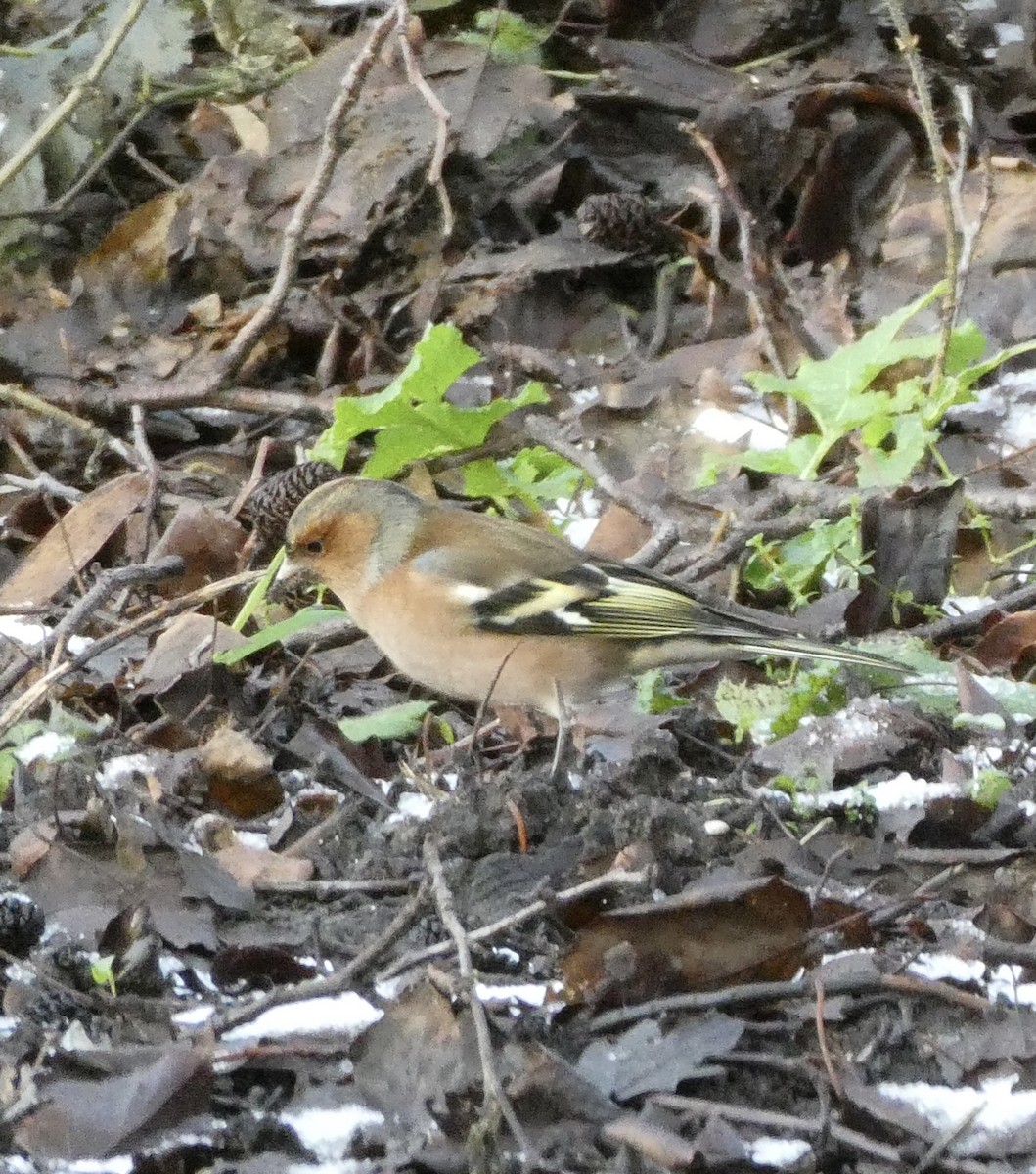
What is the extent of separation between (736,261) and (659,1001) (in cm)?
341

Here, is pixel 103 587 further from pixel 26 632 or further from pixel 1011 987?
pixel 1011 987

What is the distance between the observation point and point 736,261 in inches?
210

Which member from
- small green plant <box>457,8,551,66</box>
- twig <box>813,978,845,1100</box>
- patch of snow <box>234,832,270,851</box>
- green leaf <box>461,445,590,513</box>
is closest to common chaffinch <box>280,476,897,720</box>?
green leaf <box>461,445,590,513</box>

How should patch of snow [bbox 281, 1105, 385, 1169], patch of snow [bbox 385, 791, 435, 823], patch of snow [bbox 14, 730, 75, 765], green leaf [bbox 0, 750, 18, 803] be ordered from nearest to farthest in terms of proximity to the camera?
patch of snow [bbox 281, 1105, 385, 1169] → patch of snow [bbox 385, 791, 435, 823] → green leaf [bbox 0, 750, 18, 803] → patch of snow [bbox 14, 730, 75, 765]

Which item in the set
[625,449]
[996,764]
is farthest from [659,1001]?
[625,449]

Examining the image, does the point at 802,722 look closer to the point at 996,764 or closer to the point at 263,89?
the point at 996,764

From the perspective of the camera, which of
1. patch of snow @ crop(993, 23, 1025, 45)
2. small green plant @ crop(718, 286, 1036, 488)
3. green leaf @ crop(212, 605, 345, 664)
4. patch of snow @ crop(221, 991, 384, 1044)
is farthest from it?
patch of snow @ crop(993, 23, 1025, 45)

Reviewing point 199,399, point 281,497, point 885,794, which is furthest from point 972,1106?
point 199,399

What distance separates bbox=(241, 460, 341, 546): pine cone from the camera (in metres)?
4.34

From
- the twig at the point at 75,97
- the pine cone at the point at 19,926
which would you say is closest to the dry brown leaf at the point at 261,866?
the pine cone at the point at 19,926

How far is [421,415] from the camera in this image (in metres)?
4.43

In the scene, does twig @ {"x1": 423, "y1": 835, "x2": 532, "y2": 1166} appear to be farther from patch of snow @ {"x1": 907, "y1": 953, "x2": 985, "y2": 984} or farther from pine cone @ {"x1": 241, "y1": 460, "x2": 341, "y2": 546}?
pine cone @ {"x1": 241, "y1": 460, "x2": 341, "y2": 546}

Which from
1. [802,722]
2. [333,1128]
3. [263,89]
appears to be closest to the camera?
[333,1128]

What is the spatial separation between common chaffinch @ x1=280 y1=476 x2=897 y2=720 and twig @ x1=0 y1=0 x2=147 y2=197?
2.13 metres
